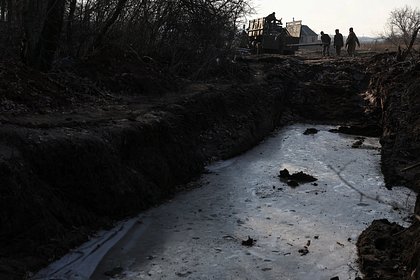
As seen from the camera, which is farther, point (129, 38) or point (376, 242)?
point (129, 38)

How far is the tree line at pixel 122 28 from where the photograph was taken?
12.9m

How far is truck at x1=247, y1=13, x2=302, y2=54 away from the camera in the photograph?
108 ft

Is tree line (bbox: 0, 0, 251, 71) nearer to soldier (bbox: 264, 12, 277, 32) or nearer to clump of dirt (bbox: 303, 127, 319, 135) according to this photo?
clump of dirt (bbox: 303, 127, 319, 135)

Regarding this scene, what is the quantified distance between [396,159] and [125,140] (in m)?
6.91

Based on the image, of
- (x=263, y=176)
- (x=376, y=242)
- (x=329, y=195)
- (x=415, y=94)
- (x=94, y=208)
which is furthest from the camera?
(x=415, y=94)

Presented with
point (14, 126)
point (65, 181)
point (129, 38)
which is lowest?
point (65, 181)

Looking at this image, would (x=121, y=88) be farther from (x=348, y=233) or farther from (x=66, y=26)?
(x=348, y=233)

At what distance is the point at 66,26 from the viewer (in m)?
15.6

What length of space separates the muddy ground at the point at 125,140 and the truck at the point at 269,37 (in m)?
11.7

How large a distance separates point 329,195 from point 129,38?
32.7ft

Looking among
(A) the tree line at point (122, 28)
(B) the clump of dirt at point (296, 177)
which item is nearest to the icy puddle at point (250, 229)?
(B) the clump of dirt at point (296, 177)

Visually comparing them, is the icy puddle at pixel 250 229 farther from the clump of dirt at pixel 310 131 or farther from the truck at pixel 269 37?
the truck at pixel 269 37

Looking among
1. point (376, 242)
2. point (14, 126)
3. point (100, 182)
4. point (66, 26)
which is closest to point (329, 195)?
point (376, 242)

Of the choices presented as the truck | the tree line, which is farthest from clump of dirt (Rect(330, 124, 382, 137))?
the truck
